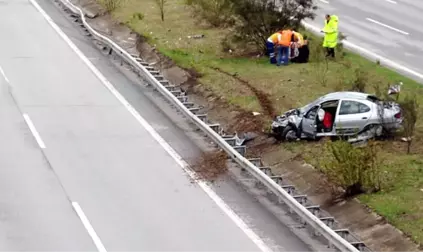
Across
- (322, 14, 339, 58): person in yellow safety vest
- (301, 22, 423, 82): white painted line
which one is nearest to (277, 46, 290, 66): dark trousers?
(322, 14, 339, 58): person in yellow safety vest

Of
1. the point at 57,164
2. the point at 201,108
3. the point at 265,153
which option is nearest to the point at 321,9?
the point at 201,108

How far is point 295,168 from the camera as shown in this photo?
19.1m

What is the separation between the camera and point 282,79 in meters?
25.5

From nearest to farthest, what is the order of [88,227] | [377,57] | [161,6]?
[88,227], [377,57], [161,6]

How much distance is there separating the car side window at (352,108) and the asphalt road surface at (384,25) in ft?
24.0

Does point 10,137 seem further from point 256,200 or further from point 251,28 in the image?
point 251,28

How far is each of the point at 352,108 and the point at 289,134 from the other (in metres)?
1.47

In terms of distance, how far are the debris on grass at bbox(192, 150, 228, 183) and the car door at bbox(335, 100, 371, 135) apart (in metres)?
2.64

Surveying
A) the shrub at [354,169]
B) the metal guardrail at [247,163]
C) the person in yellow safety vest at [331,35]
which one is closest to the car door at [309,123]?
the metal guardrail at [247,163]

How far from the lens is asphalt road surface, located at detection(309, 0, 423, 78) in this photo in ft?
96.5

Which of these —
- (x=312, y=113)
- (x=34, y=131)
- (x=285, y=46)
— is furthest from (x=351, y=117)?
(x=285, y=46)

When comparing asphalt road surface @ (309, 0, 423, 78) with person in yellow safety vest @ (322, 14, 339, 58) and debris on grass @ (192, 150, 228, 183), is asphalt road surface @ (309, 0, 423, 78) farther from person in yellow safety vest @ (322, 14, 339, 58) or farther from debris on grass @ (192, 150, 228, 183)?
debris on grass @ (192, 150, 228, 183)

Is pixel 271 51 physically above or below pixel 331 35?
below

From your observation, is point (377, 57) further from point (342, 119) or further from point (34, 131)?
point (34, 131)
